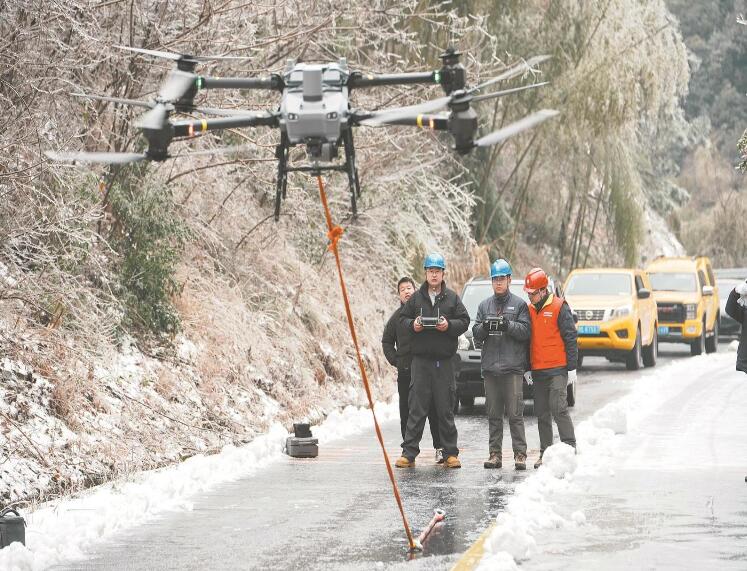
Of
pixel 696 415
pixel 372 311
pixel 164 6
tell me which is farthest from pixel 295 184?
pixel 696 415

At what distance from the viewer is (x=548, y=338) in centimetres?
1349

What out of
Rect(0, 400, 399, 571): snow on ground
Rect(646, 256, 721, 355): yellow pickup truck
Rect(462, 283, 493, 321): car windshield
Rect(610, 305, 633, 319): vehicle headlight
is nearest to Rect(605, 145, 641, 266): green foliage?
Rect(646, 256, 721, 355): yellow pickup truck

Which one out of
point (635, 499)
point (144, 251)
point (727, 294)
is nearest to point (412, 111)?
point (635, 499)

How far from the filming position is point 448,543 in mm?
9469

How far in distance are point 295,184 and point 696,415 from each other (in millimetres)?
7189

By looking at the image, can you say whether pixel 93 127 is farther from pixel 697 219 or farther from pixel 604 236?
pixel 697 219

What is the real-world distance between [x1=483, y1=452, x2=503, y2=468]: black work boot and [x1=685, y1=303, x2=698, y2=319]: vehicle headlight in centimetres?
1802

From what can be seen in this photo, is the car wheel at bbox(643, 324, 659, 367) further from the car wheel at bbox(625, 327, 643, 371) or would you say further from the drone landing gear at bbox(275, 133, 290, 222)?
the drone landing gear at bbox(275, 133, 290, 222)

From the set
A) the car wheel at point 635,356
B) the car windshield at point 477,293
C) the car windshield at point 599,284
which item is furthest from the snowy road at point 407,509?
the car windshield at point 599,284

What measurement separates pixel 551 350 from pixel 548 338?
0.41 feet

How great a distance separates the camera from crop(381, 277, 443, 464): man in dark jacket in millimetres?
13953

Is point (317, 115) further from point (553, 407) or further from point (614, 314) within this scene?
point (614, 314)

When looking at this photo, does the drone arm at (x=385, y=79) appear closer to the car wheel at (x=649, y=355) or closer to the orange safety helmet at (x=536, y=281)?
the orange safety helmet at (x=536, y=281)

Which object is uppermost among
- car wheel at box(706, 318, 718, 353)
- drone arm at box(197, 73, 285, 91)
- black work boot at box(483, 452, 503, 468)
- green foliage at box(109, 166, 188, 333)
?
drone arm at box(197, 73, 285, 91)
